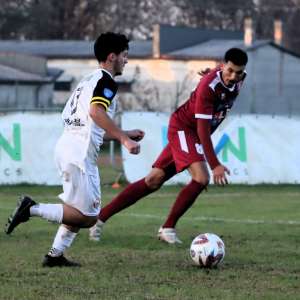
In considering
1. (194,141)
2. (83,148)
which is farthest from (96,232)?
(83,148)

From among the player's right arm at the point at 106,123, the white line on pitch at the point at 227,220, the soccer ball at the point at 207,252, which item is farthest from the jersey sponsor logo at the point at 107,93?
the white line on pitch at the point at 227,220

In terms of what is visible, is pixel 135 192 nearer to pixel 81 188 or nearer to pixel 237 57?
pixel 237 57

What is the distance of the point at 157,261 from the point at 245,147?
35.1 ft

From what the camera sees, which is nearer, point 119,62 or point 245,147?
point 119,62

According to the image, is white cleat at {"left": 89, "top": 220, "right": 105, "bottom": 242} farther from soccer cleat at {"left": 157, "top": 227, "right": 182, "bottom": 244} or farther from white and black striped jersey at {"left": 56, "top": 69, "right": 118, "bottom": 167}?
white and black striped jersey at {"left": 56, "top": 69, "right": 118, "bottom": 167}

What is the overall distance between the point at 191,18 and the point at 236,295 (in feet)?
199

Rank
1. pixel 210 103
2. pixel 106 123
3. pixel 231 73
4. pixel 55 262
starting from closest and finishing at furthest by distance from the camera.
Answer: pixel 106 123 → pixel 55 262 → pixel 231 73 → pixel 210 103

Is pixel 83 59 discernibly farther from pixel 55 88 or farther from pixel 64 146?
pixel 64 146

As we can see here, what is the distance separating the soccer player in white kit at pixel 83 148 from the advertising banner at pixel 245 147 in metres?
10.7

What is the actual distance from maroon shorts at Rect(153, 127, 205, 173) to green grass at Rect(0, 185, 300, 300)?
792mm

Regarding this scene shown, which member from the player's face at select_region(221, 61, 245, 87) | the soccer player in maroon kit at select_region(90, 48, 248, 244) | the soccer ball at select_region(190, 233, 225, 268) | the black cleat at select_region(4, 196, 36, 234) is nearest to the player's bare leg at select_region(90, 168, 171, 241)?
the soccer player in maroon kit at select_region(90, 48, 248, 244)

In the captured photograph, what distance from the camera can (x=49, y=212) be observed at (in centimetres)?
827

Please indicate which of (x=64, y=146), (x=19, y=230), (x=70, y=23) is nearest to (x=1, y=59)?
(x=70, y=23)

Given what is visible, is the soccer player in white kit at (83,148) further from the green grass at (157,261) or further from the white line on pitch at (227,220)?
the white line on pitch at (227,220)
